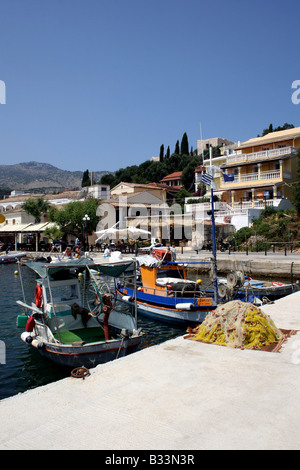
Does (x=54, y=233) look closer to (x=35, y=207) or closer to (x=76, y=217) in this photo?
(x=76, y=217)

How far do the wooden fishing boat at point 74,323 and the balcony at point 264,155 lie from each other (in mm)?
36384

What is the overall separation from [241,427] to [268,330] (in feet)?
14.6

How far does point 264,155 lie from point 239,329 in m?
39.5

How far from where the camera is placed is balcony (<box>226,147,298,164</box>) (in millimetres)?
42875

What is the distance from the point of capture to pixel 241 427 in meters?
5.01

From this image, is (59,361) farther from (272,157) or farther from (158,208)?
(158,208)

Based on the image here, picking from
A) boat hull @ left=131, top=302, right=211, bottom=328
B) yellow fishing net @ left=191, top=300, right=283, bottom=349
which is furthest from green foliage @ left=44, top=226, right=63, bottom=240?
yellow fishing net @ left=191, top=300, right=283, bottom=349

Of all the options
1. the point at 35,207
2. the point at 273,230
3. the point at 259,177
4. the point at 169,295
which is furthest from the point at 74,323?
the point at 35,207

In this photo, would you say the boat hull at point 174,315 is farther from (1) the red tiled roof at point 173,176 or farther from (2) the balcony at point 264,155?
(1) the red tiled roof at point 173,176

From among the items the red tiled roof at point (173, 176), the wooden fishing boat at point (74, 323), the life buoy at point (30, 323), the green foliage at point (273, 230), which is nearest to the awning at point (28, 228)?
the green foliage at point (273, 230)

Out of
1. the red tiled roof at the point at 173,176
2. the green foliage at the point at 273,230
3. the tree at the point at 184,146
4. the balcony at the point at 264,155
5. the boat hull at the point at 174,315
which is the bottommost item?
the boat hull at the point at 174,315

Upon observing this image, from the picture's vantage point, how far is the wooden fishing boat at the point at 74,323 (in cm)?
967

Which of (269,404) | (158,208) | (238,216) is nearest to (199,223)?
(238,216)

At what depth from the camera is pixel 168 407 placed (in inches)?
222
